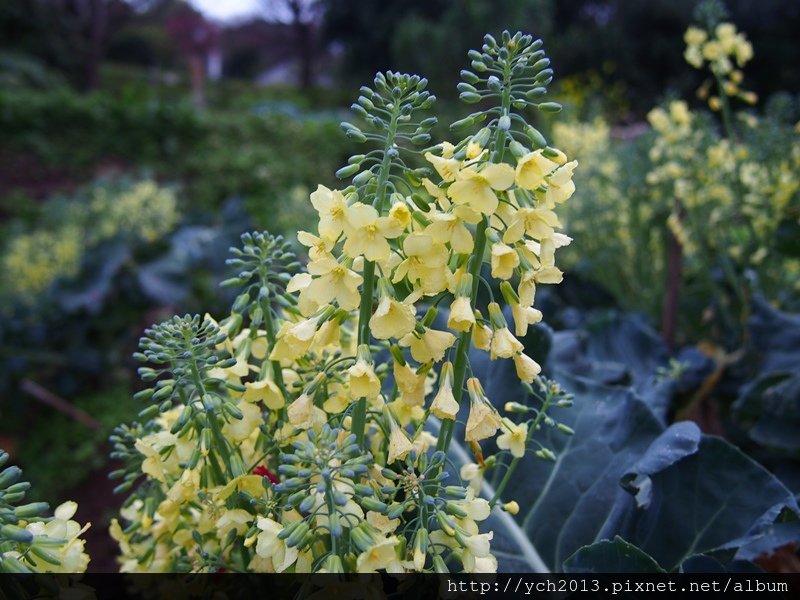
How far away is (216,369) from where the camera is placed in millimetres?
820

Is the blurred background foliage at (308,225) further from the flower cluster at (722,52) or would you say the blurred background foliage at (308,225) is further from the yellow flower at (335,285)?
the yellow flower at (335,285)

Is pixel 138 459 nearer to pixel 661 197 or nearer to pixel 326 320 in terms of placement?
pixel 326 320

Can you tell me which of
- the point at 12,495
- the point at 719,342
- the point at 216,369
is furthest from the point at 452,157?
the point at 719,342

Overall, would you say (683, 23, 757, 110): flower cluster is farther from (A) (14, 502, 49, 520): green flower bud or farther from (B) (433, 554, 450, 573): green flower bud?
(A) (14, 502, 49, 520): green flower bud

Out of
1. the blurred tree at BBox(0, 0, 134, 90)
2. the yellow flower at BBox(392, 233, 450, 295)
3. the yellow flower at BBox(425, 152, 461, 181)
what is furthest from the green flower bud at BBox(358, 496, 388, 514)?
the blurred tree at BBox(0, 0, 134, 90)

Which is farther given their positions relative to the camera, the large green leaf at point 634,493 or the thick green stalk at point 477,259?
the large green leaf at point 634,493

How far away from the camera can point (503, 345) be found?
0.73 meters

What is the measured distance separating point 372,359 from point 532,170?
28cm

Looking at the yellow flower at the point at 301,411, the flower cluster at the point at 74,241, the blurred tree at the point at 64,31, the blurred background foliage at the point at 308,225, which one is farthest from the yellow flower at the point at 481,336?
the blurred tree at the point at 64,31

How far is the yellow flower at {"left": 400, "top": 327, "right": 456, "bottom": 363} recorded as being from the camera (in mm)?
706

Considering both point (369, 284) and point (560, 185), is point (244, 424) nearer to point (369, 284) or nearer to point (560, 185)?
point (369, 284)

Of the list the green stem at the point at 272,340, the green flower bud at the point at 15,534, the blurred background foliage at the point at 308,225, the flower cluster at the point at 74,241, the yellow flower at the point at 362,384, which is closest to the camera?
the green flower bud at the point at 15,534

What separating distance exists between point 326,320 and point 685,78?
1511 cm

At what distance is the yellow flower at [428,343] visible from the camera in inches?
27.8
